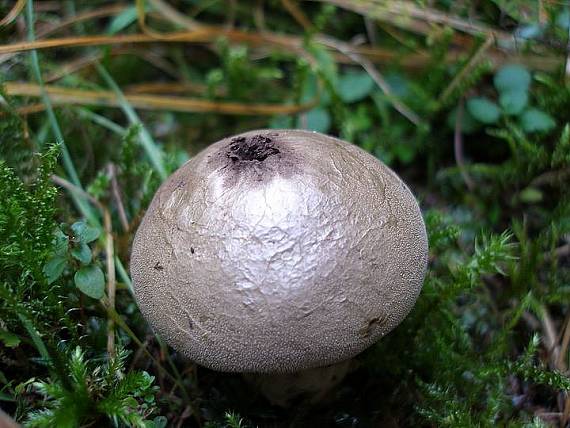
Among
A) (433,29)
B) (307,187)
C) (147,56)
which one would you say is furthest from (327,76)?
(307,187)

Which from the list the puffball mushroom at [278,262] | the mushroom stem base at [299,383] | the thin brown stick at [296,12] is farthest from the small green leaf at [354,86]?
the mushroom stem base at [299,383]

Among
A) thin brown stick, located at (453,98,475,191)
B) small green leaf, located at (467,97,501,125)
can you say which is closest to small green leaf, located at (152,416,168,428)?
thin brown stick, located at (453,98,475,191)

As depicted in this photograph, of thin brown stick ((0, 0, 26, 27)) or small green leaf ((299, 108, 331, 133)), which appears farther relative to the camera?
small green leaf ((299, 108, 331, 133))

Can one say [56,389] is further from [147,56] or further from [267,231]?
[147,56]

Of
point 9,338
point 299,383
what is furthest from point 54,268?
point 299,383

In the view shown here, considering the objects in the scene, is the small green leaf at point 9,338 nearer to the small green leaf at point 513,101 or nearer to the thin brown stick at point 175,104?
the thin brown stick at point 175,104

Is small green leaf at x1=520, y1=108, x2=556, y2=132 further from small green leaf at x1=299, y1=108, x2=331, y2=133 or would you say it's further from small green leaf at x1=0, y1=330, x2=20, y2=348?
small green leaf at x1=0, y1=330, x2=20, y2=348

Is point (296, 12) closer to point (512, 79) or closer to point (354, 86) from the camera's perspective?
point (354, 86)
